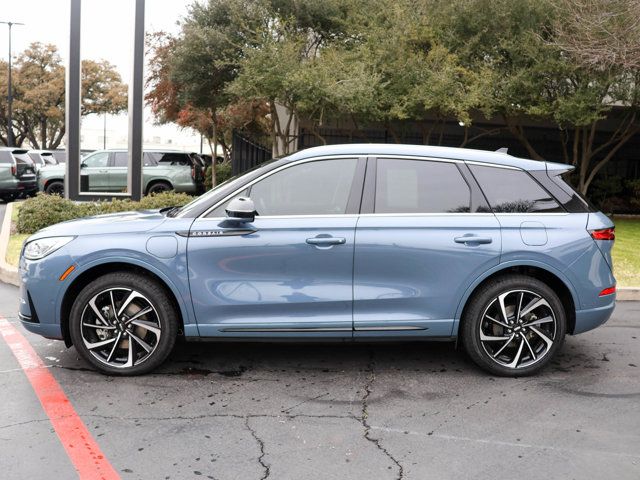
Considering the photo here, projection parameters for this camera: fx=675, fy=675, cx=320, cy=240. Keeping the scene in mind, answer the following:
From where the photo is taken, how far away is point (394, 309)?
4914 mm

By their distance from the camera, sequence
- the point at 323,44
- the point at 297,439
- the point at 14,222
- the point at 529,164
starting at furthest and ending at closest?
the point at 323,44, the point at 14,222, the point at 529,164, the point at 297,439

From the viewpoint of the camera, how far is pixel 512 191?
5152mm

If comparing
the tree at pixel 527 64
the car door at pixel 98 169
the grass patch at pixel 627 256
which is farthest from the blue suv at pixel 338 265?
the car door at pixel 98 169

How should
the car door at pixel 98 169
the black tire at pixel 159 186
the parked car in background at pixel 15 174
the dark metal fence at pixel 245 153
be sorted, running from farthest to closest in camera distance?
the dark metal fence at pixel 245 153 < the parked car in background at pixel 15 174 < the black tire at pixel 159 186 < the car door at pixel 98 169

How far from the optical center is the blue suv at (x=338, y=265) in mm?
4836

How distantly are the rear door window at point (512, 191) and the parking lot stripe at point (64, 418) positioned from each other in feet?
10.6

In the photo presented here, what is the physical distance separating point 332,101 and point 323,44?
167 inches

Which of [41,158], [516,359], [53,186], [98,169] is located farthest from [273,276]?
[41,158]

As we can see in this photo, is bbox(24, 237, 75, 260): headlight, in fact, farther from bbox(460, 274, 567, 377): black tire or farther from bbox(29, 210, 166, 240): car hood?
bbox(460, 274, 567, 377): black tire

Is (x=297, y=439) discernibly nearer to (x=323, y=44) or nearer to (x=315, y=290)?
(x=315, y=290)

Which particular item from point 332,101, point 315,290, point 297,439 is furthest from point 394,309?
point 332,101

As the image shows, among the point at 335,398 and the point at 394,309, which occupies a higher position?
the point at 394,309

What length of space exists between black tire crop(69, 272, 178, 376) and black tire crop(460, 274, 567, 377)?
223 cm

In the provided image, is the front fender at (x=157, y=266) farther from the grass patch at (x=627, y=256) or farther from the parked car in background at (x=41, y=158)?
the parked car in background at (x=41, y=158)
